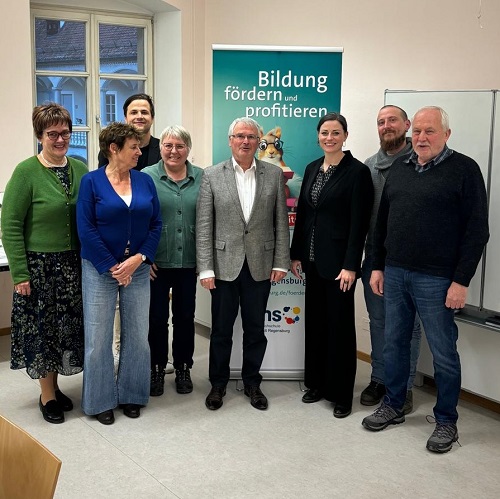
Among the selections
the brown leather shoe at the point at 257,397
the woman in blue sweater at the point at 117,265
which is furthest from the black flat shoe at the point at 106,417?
the brown leather shoe at the point at 257,397

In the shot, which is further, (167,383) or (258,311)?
(167,383)

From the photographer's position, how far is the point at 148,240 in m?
3.52

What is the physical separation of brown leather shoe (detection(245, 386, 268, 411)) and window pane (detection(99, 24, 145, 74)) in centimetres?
323

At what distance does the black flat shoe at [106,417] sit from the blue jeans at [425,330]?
1.48 meters

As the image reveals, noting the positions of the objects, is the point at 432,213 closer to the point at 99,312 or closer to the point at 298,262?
the point at 298,262

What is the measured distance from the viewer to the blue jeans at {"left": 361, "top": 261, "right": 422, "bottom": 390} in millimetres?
3843

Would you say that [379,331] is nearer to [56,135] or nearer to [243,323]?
[243,323]

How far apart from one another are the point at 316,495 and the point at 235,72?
2.41m

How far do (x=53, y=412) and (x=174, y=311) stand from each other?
86 centimetres

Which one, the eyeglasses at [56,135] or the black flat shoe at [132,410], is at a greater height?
the eyeglasses at [56,135]

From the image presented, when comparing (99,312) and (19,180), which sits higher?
(19,180)

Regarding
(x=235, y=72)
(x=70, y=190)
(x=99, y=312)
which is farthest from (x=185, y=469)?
(x=235, y=72)

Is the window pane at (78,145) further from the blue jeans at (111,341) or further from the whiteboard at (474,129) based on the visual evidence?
the whiteboard at (474,129)

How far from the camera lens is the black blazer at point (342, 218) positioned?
3561 mm
